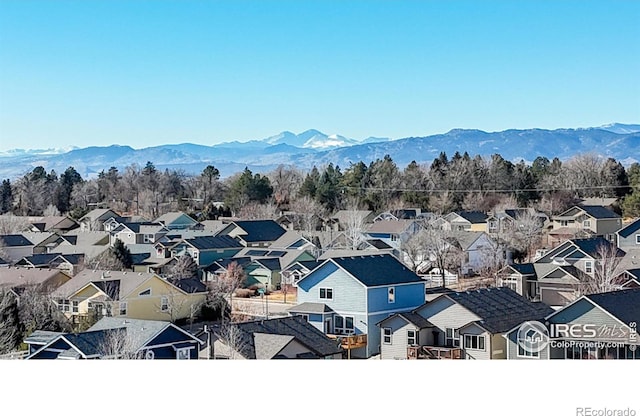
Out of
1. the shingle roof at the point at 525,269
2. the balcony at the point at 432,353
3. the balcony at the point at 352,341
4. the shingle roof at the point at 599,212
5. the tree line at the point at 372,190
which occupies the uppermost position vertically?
the tree line at the point at 372,190

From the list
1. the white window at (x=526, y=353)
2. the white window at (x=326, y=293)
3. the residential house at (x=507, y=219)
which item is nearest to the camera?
the white window at (x=526, y=353)

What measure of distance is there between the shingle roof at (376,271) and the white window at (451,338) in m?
1.31

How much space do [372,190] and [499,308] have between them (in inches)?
550

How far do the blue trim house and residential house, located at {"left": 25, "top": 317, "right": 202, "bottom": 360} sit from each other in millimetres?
2385

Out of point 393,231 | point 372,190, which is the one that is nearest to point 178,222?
point 372,190

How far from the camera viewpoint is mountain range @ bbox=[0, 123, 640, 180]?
33.5m

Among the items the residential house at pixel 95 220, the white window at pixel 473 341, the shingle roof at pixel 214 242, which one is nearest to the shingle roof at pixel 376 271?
the white window at pixel 473 341

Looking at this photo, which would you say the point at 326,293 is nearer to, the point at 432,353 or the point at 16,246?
the point at 432,353

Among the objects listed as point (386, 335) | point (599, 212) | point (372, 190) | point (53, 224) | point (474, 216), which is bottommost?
point (386, 335)

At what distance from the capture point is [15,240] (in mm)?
16703

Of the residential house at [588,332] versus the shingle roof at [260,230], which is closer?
the residential house at [588,332]

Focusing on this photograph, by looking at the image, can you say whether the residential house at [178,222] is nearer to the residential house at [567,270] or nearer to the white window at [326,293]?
the residential house at [567,270]

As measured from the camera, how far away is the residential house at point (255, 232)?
672 inches
